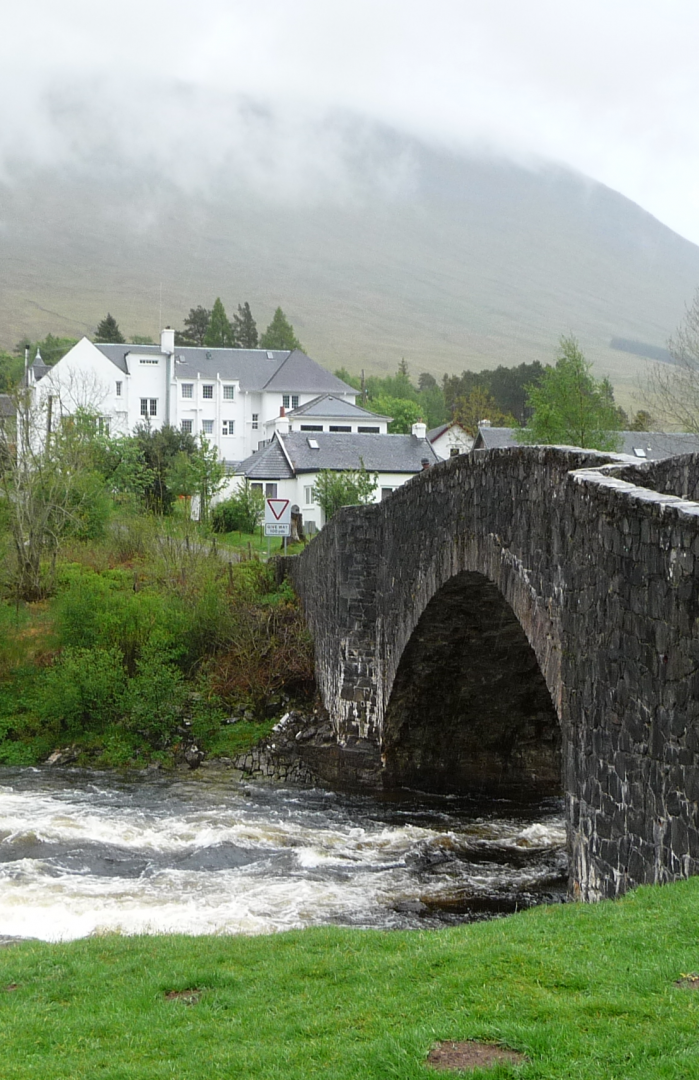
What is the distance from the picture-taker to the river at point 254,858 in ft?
41.1

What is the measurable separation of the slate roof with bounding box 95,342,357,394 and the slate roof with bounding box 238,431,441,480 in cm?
Result: 2198

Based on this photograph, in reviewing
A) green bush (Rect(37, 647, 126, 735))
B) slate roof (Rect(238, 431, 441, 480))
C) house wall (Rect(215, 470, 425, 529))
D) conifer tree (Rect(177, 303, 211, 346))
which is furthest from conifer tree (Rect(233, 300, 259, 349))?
green bush (Rect(37, 647, 126, 735))

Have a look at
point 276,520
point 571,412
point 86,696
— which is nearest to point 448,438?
point 571,412

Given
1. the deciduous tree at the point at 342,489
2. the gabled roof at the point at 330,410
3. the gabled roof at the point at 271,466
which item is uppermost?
the gabled roof at the point at 330,410

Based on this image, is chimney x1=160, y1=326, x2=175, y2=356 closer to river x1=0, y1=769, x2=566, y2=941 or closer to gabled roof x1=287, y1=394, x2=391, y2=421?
gabled roof x1=287, y1=394, x2=391, y2=421

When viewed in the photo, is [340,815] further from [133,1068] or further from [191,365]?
[191,365]

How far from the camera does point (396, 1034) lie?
5594 millimetres

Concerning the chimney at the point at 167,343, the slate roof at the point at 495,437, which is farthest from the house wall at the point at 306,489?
the chimney at the point at 167,343

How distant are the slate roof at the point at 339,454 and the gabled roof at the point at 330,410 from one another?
1466 centimetres

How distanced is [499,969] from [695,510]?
2.89 meters

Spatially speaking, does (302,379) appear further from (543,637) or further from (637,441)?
(543,637)

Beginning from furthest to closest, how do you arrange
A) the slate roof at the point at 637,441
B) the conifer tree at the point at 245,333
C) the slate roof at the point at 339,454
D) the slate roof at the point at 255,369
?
the conifer tree at the point at 245,333 < the slate roof at the point at 255,369 < the slate roof at the point at 339,454 < the slate roof at the point at 637,441

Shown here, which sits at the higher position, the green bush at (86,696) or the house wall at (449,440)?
the house wall at (449,440)

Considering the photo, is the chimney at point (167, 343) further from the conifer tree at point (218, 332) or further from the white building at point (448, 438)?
the conifer tree at point (218, 332)
